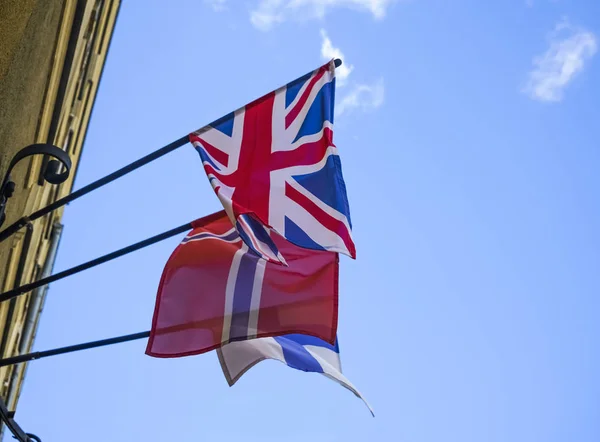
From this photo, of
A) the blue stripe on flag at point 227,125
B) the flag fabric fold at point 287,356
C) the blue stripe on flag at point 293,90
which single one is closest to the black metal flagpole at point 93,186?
the blue stripe on flag at point 227,125

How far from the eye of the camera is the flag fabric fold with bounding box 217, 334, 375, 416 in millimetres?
5535

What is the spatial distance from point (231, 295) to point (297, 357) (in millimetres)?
1080

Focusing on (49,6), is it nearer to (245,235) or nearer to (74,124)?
(245,235)

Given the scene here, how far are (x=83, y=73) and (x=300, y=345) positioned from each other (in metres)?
7.42

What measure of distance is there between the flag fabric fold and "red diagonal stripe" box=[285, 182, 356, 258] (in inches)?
52.1

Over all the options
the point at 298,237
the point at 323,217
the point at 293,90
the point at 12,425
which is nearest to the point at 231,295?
the point at 298,237

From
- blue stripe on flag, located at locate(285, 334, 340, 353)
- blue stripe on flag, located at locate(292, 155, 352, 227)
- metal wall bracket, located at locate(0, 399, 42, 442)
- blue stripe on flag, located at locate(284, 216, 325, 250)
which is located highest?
blue stripe on flag, located at locate(292, 155, 352, 227)

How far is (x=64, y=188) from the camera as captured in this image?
1356 cm

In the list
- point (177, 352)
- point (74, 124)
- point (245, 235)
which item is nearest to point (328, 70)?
point (245, 235)

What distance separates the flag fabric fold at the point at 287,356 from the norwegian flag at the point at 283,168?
49.8 inches

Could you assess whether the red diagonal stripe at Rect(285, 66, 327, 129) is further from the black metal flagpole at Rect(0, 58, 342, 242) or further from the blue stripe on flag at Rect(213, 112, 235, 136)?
the black metal flagpole at Rect(0, 58, 342, 242)

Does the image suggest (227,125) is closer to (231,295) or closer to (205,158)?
(205,158)

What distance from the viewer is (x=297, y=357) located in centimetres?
575

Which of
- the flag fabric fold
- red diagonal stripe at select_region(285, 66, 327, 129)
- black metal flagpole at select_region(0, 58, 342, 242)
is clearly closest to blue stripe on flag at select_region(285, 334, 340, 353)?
the flag fabric fold
